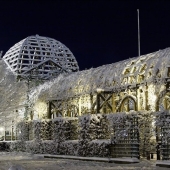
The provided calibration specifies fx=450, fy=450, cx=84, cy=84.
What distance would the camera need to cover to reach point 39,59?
51281 mm

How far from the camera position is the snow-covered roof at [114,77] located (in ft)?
95.1

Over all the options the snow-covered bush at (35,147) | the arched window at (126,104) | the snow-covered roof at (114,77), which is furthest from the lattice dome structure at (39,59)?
the arched window at (126,104)

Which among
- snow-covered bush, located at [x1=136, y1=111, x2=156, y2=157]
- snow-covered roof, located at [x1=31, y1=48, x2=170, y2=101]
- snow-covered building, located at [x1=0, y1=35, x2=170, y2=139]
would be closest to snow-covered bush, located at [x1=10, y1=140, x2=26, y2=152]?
snow-covered building, located at [x1=0, y1=35, x2=170, y2=139]

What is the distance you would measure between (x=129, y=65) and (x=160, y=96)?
5.28 m

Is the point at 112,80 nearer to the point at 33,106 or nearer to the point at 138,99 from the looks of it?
the point at 138,99

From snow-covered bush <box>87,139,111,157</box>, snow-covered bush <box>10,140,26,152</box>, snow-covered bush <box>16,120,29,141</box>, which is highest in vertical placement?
snow-covered bush <box>16,120,29,141</box>

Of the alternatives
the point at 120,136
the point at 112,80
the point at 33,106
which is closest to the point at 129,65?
the point at 112,80

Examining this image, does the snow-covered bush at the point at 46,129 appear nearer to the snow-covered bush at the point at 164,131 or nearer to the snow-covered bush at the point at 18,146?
the snow-covered bush at the point at 18,146

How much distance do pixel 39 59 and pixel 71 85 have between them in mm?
13515

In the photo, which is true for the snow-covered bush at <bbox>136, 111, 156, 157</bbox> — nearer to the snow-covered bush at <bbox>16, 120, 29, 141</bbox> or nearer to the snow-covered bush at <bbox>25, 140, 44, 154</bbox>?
the snow-covered bush at <bbox>25, 140, 44, 154</bbox>

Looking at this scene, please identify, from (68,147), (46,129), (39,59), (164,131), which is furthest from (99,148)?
(39,59)

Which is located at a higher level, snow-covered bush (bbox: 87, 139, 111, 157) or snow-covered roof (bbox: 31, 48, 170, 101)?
snow-covered roof (bbox: 31, 48, 170, 101)

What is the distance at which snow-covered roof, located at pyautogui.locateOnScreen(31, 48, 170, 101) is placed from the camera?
1141 inches

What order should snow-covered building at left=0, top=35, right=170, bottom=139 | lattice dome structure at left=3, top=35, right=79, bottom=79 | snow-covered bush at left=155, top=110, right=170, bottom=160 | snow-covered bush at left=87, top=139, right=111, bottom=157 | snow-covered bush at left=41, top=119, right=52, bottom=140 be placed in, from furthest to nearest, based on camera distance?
lattice dome structure at left=3, top=35, right=79, bottom=79 → snow-covered bush at left=41, top=119, right=52, bottom=140 → snow-covered building at left=0, top=35, right=170, bottom=139 → snow-covered bush at left=87, top=139, right=111, bottom=157 → snow-covered bush at left=155, top=110, right=170, bottom=160
